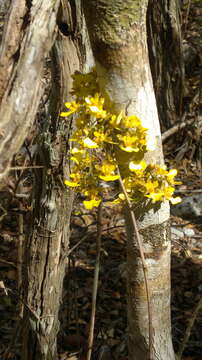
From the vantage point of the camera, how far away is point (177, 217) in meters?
3.90

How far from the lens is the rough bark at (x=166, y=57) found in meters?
4.27

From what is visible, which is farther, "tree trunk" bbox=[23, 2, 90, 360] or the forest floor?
the forest floor

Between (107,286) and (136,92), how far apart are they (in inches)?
82.7

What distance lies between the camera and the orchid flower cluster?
1.32 metres

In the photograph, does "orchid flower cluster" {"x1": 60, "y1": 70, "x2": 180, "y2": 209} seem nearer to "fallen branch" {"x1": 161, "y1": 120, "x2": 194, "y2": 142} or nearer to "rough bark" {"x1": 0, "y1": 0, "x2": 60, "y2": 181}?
"rough bark" {"x1": 0, "y1": 0, "x2": 60, "y2": 181}

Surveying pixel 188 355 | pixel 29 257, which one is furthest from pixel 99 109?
pixel 188 355

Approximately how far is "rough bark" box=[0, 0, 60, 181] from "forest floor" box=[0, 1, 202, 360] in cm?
109

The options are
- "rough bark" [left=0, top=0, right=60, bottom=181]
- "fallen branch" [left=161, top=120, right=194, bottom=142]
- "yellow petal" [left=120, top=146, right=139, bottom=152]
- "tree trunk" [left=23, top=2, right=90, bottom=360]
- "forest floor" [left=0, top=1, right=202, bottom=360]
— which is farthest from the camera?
"fallen branch" [left=161, top=120, right=194, bottom=142]

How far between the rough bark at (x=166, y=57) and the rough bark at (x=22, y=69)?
3349 mm

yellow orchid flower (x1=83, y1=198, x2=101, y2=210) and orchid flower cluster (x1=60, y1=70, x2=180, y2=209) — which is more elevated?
orchid flower cluster (x1=60, y1=70, x2=180, y2=209)

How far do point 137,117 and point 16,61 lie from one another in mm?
443

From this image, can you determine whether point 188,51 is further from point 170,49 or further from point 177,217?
point 177,217

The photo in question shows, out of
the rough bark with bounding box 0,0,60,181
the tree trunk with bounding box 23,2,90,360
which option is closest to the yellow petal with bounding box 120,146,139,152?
the rough bark with bounding box 0,0,60,181

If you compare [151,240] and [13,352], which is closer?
[151,240]
